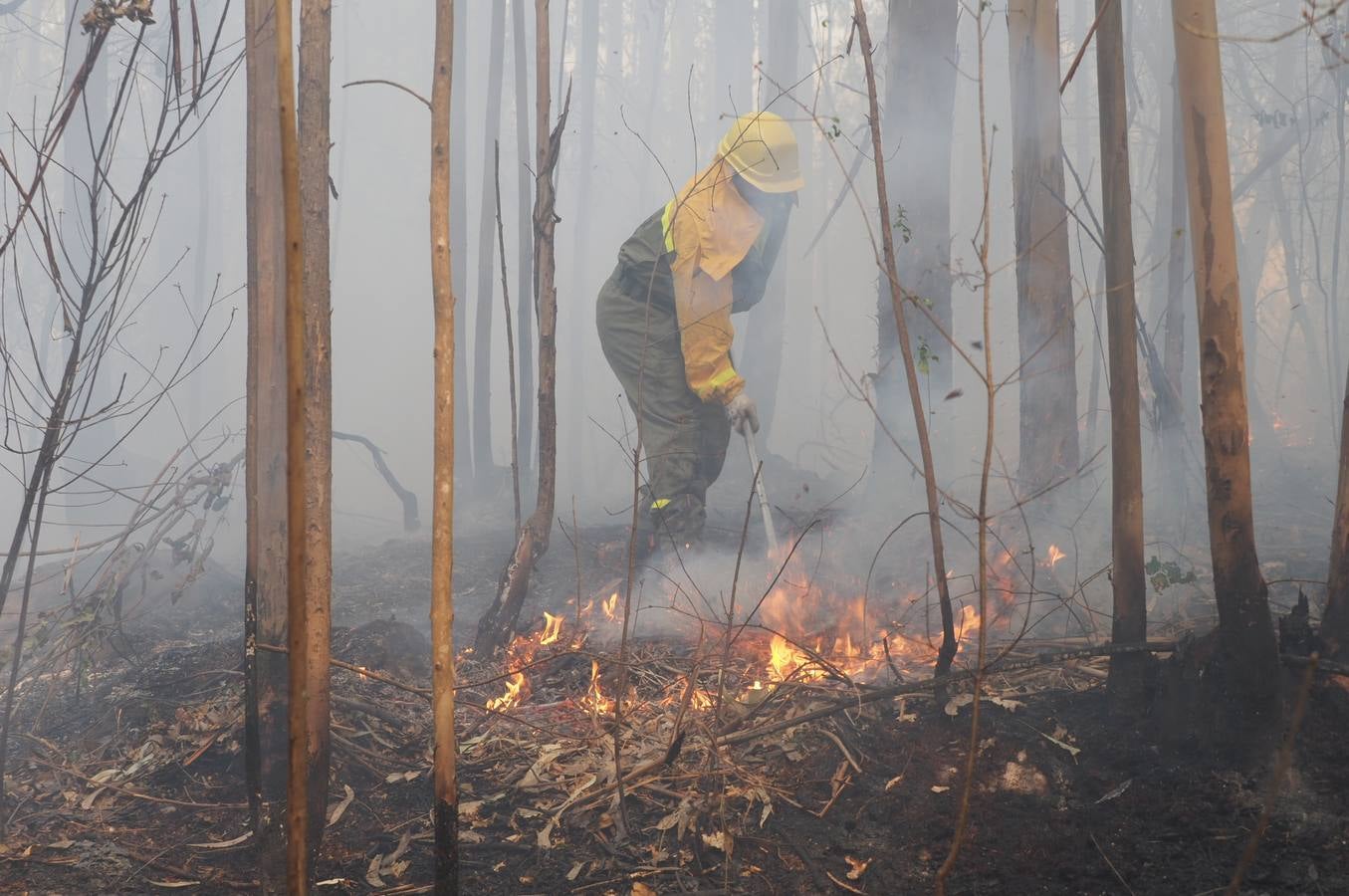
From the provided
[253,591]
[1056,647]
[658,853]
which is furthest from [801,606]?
[253,591]

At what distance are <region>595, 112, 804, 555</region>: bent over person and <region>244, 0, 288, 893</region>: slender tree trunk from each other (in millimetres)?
2620

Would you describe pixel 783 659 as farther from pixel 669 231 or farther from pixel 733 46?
pixel 733 46

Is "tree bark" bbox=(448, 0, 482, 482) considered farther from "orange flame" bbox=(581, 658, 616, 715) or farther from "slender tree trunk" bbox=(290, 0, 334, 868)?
"slender tree trunk" bbox=(290, 0, 334, 868)

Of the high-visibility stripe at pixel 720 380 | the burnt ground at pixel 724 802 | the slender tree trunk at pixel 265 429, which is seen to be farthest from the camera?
the high-visibility stripe at pixel 720 380

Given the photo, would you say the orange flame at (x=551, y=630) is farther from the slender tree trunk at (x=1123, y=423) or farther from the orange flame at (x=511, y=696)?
the slender tree trunk at (x=1123, y=423)

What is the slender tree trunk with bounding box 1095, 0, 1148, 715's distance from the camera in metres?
3.12

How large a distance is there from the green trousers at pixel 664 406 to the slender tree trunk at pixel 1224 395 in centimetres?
332

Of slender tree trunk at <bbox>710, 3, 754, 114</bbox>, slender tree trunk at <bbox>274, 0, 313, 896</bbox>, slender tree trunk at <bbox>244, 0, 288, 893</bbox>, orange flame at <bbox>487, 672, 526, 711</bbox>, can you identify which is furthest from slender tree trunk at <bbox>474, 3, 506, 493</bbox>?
slender tree trunk at <bbox>274, 0, 313, 896</bbox>

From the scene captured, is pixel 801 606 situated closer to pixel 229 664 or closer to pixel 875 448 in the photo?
pixel 875 448

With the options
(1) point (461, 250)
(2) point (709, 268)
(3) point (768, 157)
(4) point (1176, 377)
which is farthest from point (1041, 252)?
(1) point (461, 250)

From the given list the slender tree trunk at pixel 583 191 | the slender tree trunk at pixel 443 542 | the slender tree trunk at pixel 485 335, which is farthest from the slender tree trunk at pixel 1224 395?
the slender tree trunk at pixel 583 191

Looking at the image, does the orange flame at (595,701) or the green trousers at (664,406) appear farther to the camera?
the green trousers at (664,406)

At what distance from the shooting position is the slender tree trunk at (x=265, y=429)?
118 inches

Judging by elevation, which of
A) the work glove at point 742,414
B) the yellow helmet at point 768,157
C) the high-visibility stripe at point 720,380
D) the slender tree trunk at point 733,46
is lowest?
the work glove at point 742,414
